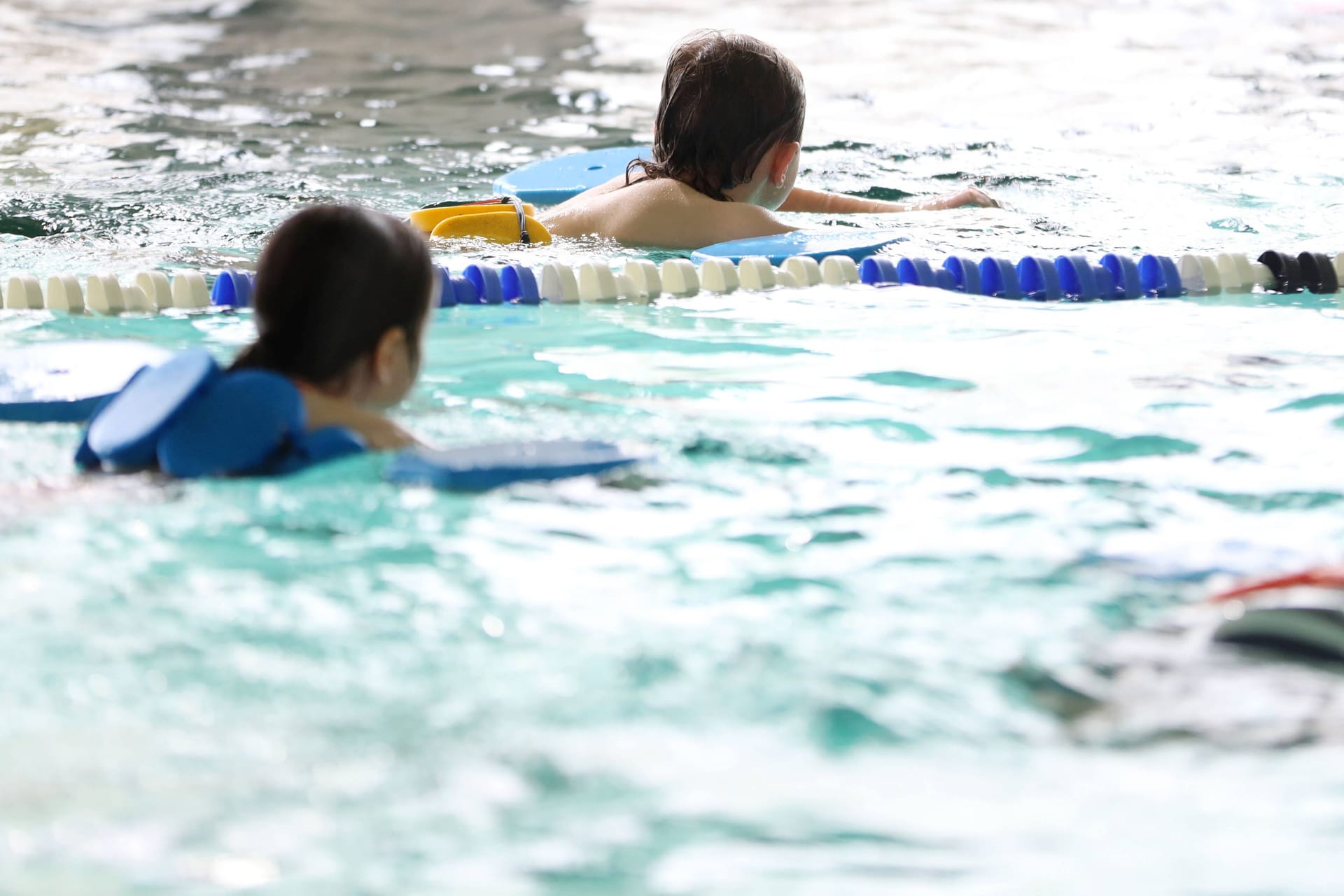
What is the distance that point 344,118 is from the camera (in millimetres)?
9555

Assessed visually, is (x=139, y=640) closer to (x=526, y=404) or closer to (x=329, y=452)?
(x=329, y=452)

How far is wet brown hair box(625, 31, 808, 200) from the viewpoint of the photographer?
5145 mm

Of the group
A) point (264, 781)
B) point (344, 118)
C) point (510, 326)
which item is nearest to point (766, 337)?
point (510, 326)

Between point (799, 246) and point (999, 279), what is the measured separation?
0.67 meters

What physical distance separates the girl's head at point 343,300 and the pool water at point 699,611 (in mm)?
259

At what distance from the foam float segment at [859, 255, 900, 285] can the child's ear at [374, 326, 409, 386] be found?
7.86 feet

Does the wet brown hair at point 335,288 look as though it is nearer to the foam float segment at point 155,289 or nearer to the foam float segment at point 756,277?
the foam float segment at point 155,289

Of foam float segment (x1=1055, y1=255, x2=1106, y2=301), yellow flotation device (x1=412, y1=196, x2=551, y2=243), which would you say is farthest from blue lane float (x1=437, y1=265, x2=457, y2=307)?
foam float segment (x1=1055, y1=255, x2=1106, y2=301)

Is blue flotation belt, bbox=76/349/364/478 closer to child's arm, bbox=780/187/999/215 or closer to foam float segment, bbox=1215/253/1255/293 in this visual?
foam float segment, bbox=1215/253/1255/293

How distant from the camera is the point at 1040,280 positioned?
4797 mm

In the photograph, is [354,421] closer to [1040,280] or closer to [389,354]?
→ [389,354]

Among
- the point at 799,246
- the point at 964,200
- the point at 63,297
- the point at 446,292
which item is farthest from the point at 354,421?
the point at 964,200

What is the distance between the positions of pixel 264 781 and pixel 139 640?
0.43 m

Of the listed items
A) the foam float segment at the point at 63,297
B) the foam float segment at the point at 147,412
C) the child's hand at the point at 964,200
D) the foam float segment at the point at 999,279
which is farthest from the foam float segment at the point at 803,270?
the foam float segment at the point at 147,412
